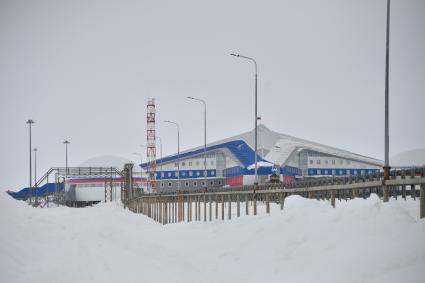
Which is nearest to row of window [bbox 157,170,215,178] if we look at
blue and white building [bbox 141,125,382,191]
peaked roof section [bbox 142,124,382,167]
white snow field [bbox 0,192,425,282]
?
blue and white building [bbox 141,125,382,191]

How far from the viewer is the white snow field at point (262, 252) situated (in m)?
13.8

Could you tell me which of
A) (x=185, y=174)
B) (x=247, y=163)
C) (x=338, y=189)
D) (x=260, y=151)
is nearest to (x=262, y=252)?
(x=338, y=189)

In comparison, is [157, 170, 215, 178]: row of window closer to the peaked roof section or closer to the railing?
the peaked roof section

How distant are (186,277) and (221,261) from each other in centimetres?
454

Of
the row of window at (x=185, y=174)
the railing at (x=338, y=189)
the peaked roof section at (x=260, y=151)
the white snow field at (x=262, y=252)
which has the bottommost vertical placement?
the row of window at (x=185, y=174)

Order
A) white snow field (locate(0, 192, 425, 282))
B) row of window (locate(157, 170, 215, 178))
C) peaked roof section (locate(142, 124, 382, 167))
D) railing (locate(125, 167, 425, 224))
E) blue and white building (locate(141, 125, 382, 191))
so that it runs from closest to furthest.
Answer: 1. white snow field (locate(0, 192, 425, 282))
2. railing (locate(125, 167, 425, 224))
3. blue and white building (locate(141, 125, 382, 191))
4. peaked roof section (locate(142, 124, 382, 167))
5. row of window (locate(157, 170, 215, 178))

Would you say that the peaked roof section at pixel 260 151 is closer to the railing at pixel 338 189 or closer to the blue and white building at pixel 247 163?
the blue and white building at pixel 247 163

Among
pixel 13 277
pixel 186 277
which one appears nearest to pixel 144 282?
pixel 186 277

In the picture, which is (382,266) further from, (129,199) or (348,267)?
(129,199)

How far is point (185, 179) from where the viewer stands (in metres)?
139

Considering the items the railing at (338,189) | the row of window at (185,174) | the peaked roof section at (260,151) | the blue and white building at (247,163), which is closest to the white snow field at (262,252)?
the railing at (338,189)

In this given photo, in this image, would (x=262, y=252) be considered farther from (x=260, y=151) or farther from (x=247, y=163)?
(x=260, y=151)

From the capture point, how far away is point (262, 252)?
19781 millimetres

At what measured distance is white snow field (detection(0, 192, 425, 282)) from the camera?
544 inches
